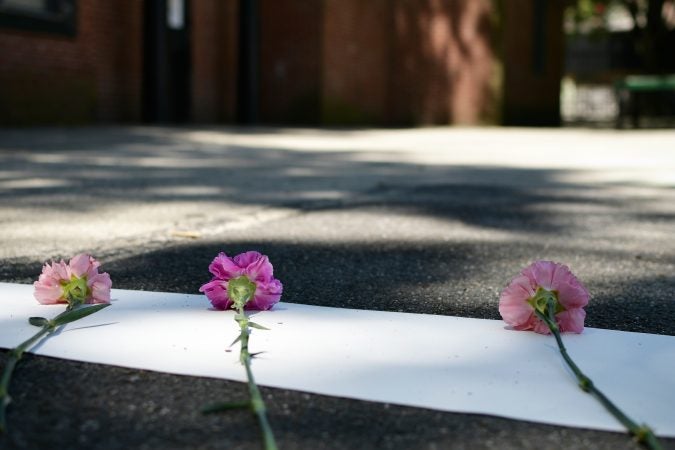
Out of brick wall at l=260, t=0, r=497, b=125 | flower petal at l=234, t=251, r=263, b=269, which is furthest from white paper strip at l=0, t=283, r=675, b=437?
brick wall at l=260, t=0, r=497, b=125

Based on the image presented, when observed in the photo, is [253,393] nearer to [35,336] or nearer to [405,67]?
[35,336]

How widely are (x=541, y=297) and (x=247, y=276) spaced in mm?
559

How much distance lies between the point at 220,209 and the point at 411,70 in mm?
13844

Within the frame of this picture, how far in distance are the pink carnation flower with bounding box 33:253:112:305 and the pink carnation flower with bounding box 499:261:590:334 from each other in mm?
800

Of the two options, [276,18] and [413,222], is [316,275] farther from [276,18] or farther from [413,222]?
[276,18]

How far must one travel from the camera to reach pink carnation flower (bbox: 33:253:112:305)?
1730 mm

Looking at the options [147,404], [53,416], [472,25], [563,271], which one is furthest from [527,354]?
[472,25]

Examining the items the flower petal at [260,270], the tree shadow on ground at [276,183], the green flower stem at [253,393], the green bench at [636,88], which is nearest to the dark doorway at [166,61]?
the tree shadow on ground at [276,183]

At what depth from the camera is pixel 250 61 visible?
14.6 metres

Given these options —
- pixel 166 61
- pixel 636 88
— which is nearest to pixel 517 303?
pixel 166 61

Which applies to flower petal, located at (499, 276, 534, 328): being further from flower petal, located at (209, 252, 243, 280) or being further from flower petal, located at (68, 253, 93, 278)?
flower petal, located at (68, 253, 93, 278)

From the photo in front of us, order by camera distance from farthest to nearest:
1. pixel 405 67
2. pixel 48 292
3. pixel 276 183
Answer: pixel 405 67 < pixel 276 183 < pixel 48 292

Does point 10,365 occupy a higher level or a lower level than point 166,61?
lower

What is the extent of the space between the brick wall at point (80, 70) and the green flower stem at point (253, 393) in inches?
350
